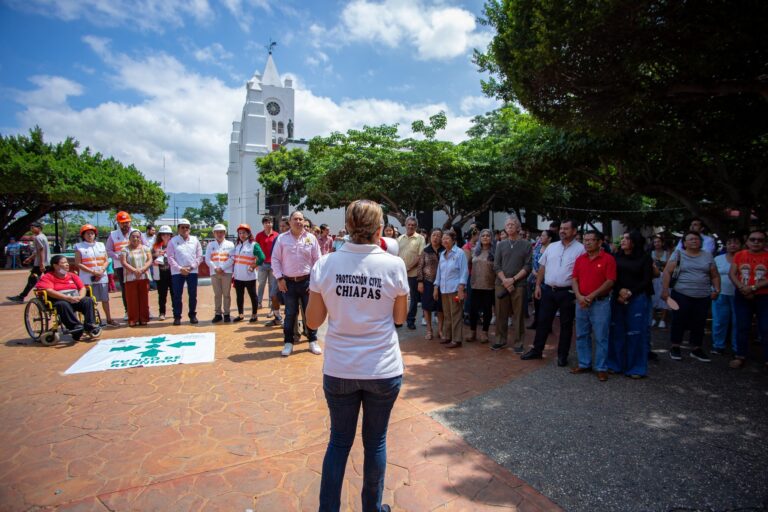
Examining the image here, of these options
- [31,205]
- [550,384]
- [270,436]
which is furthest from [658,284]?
[31,205]

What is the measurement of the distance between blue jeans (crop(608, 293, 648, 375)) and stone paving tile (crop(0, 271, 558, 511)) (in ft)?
3.21

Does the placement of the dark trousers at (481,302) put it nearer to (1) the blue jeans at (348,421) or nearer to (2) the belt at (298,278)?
(2) the belt at (298,278)

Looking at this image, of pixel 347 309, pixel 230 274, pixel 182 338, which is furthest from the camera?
pixel 230 274

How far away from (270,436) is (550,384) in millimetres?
3164

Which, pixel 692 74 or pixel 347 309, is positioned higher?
A: pixel 692 74

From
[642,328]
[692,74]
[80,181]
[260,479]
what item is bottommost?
[260,479]

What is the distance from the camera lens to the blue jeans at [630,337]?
4.90 m

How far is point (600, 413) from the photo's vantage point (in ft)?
12.8

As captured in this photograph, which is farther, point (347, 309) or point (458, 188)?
point (458, 188)

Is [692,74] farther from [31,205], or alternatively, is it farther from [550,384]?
[31,205]

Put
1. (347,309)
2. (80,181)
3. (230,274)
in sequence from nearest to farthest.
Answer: (347,309) → (230,274) → (80,181)

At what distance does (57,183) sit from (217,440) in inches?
1023

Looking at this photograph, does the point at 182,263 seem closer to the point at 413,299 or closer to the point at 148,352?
the point at 148,352


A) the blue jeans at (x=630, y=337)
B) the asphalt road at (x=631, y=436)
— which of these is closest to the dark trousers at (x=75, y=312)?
the asphalt road at (x=631, y=436)
